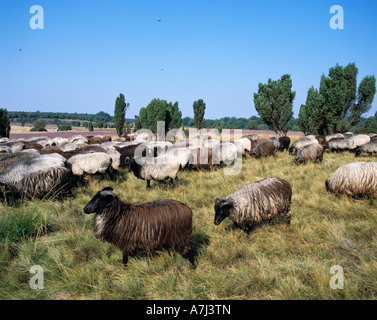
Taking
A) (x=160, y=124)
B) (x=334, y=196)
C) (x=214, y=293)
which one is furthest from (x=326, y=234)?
(x=160, y=124)

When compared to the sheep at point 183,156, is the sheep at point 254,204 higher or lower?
lower

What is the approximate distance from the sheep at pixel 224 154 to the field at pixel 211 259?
585cm

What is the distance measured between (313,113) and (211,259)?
23236 mm

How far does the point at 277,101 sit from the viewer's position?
77.2 ft

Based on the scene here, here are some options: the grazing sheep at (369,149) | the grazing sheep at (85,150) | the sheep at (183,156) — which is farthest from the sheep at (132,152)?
the grazing sheep at (369,149)

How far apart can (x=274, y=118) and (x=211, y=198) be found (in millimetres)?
20516

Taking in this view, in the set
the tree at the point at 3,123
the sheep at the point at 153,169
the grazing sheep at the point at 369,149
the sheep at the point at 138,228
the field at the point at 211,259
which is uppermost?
the tree at the point at 3,123

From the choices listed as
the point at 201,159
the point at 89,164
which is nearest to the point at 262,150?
the point at 201,159

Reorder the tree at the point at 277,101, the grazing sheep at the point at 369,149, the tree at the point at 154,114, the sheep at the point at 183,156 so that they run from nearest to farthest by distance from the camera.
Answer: the sheep at the point at 183,156
the grazing sheep at the point at 369,149
the tree at the point at 277,101
the tree at the point at 154,114

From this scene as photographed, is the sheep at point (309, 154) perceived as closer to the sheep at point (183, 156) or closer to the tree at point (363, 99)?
the sheep at point (183, 156)

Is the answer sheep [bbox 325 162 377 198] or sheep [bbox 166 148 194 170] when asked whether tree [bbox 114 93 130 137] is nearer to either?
sheep [bbox 166 148 194 170]

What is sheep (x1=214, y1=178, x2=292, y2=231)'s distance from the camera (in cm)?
425

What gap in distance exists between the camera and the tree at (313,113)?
21.6 metres

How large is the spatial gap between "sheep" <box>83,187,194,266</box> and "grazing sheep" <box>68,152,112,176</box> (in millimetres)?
5823
